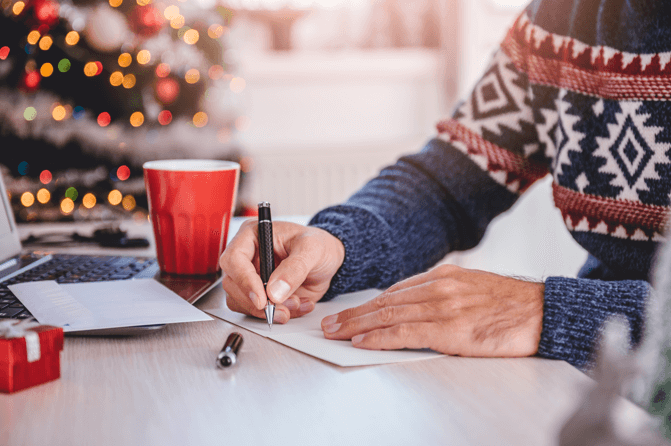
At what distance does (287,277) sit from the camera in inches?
22.7

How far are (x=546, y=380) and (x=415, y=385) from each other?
106 millimetres

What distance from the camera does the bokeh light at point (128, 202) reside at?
1931mm

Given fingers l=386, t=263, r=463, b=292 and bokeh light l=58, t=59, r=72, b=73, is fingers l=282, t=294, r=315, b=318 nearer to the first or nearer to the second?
fingers l=386, t=263, r=463, b=292

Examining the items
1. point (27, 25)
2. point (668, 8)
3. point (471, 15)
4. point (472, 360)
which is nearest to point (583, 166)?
point (668, 8)

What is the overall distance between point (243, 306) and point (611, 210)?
1.49ft

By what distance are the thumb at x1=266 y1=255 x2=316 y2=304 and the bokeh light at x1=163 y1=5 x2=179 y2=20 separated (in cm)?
155

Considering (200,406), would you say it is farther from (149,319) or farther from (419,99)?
(419,99)

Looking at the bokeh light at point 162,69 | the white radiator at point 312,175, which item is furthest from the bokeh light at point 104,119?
the white radiator at point 312,175

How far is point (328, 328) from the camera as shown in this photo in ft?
1.78

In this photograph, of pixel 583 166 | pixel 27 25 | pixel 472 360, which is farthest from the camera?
pixel 27 25

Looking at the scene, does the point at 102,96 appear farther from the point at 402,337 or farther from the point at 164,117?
the point at 402,337

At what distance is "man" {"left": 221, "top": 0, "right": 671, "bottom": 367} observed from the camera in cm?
52

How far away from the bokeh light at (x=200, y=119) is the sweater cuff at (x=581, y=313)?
1.66 metres

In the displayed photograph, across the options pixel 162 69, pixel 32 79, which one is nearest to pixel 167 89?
pixel 162 69
